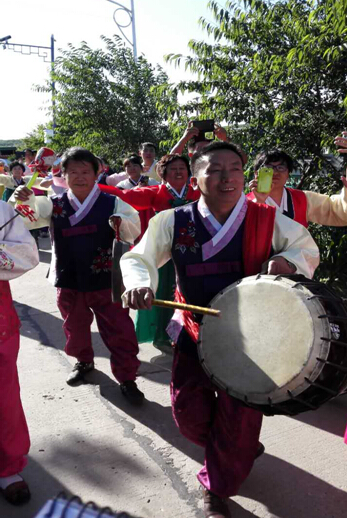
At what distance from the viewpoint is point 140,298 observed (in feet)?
6.75

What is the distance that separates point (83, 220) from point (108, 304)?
609mm

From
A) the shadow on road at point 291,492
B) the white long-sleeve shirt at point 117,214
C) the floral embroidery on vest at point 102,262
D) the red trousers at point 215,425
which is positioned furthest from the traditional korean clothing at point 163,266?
the red trousers at point 215,425

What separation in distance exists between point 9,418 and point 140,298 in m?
0.94

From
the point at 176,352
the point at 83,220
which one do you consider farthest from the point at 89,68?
the point at 176,352

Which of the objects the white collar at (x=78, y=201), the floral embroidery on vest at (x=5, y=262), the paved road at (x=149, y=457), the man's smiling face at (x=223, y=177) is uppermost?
the man's smiling face at (x=223, y=177)

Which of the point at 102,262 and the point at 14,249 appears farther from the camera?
the point at 102,262

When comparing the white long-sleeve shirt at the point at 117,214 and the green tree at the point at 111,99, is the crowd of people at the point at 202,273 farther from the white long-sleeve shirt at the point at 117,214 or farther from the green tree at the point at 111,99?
the green tree at the point at 111,99

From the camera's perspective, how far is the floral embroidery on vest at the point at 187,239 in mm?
2320

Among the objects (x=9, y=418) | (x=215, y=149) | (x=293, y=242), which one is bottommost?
A: (x=9, y=418)

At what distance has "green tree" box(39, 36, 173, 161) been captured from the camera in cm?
1103

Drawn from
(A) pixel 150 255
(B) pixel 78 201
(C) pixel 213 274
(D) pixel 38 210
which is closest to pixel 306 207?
(C) pixel 213 274

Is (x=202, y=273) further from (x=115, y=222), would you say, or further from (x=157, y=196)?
(x=157, y=196)

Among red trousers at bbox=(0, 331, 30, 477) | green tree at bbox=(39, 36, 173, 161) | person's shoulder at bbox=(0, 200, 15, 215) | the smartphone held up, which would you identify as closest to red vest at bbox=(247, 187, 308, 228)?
the smartphone held up

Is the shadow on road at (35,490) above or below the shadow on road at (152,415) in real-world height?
below
